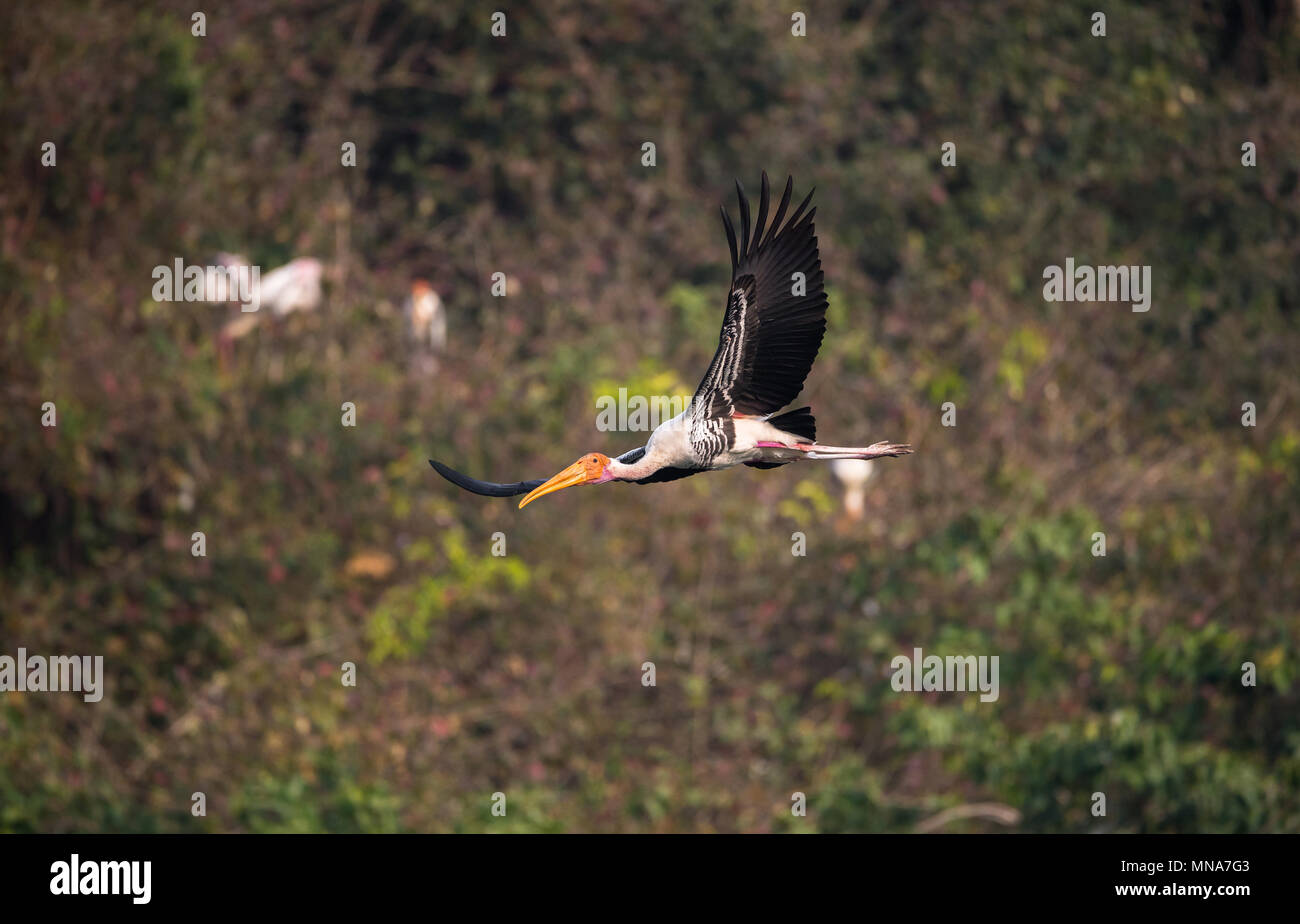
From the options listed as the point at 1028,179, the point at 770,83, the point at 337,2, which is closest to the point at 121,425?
the point at 337,2

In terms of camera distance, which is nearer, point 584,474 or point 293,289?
point 584,474

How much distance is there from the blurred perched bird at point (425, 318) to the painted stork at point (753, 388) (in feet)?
34.3

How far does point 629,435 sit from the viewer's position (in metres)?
15.9

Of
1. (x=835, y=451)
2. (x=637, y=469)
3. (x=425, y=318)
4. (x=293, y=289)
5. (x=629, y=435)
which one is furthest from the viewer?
(x=425, y=318)

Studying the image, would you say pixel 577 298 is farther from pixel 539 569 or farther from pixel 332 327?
pixel 539 569

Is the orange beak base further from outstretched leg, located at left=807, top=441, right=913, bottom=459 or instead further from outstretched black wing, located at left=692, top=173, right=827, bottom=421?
outstretched leg, located at left=807, top=441, right=913, bottom=459

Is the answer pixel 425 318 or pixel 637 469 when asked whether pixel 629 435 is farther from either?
pixel 637 469

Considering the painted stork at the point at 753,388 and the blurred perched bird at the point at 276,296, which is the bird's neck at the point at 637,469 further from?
the blurred perched bird at the point at 276,296

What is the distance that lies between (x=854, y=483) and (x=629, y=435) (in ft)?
6.05

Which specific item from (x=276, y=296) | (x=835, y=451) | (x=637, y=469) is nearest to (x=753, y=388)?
(x=835, y=451)

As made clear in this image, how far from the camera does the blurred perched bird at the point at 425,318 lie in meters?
17.4

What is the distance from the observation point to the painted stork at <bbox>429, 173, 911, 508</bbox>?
6465mm
